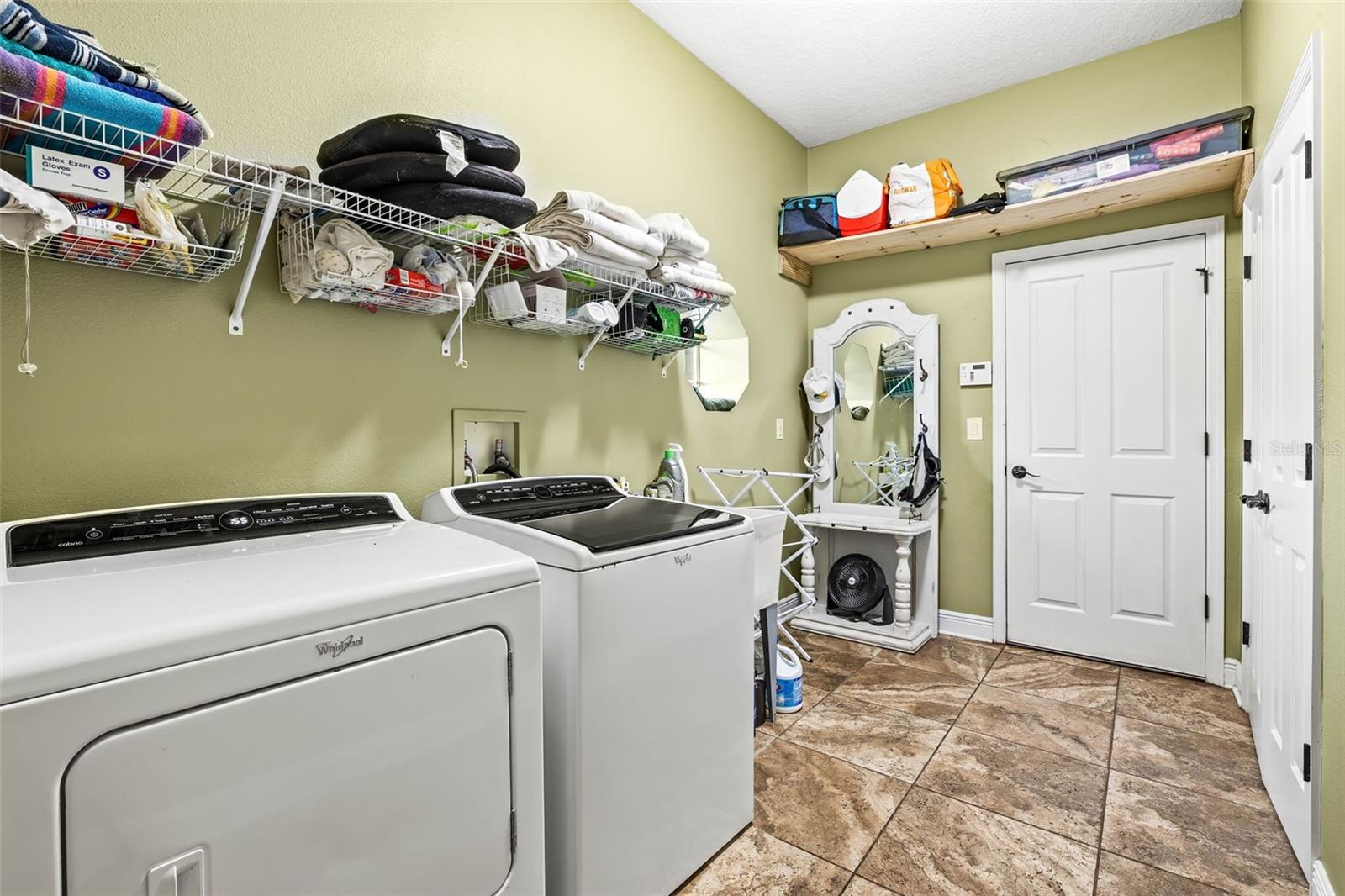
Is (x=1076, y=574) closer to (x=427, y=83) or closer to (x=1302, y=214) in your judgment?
(x=1302, y=214)

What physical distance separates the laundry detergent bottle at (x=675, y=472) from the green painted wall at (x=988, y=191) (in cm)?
169

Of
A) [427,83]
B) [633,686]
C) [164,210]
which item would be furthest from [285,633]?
[427,83]

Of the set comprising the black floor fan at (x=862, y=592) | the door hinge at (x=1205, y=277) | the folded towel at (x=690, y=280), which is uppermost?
the door hinge at (x=1205, y=277)

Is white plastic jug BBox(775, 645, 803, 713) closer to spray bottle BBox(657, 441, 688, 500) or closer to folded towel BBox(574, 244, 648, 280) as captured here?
spray bottle BBox(657, 441, 688, 500)

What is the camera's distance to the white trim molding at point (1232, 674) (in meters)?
2.74

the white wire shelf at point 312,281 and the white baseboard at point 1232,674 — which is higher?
the white wire shelf at point 312,281

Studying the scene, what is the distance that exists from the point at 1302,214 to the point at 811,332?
95.5 inches

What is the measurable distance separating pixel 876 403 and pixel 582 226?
7.45 feet

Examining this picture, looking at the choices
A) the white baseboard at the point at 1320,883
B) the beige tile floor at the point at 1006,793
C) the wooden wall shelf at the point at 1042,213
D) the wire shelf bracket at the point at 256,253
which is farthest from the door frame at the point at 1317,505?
the wire shelf bracket at the point at 256,253

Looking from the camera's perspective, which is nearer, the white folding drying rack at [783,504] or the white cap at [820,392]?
the white folding drying rack at [783,504]

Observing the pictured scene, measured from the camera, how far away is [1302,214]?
5.30 feet

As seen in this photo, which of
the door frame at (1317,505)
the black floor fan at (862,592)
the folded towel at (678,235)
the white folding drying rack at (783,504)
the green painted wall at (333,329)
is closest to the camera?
the green painted wall at (333,329)

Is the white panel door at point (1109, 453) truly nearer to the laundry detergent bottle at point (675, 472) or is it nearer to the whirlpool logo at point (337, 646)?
the laundry detergent bottle at point (675, 472)

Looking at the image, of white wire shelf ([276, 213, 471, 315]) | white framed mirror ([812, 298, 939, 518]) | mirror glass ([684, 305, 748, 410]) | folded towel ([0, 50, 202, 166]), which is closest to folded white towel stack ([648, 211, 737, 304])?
mirror glass ([684, 305, 748, 410])
